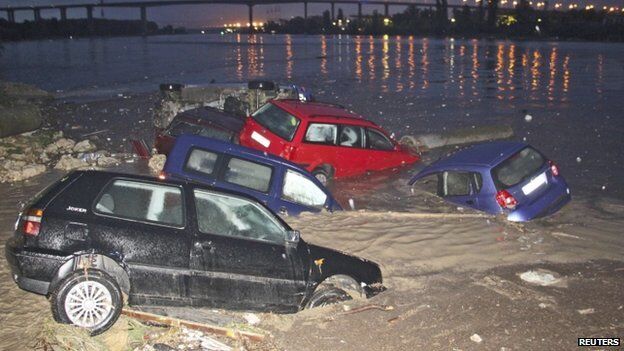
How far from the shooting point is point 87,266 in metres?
5.27

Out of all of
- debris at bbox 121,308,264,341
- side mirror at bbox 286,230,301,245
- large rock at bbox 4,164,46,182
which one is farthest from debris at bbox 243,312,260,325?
large rock at bbox 4,164,46,182

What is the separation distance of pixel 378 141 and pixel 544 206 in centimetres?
499

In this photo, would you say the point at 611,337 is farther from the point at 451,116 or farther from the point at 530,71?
the point at 530,71

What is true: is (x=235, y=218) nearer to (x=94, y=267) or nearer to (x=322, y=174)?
Result: (x=94, y=267)

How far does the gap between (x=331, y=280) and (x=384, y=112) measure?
2129 cm

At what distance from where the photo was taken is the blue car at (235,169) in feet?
29.6

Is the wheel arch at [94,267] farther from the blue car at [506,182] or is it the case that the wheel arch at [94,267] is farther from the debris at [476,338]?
the blue car at [506,182]

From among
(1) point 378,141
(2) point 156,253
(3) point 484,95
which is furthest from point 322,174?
(3) point 484,95

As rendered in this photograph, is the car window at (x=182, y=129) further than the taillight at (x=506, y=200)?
Yes

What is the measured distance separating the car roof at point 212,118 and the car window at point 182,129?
11cm

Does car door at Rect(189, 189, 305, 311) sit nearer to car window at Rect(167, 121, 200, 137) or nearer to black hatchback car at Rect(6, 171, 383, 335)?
black hatchback car at Rect(6, 171, 383, 335)

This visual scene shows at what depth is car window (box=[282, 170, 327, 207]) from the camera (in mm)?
9383

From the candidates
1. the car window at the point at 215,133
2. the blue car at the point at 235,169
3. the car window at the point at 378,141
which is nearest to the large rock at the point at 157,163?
the car window at the point at 215,133

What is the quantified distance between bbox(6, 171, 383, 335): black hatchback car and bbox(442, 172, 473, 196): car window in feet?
14.6
